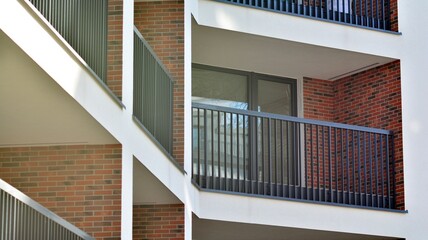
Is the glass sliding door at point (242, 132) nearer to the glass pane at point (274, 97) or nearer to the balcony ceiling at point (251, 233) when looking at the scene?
the glass pane at point (274, 97)

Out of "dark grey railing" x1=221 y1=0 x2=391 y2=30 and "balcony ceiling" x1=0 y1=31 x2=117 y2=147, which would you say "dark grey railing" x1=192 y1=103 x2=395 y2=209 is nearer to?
"dark grey railing" x1=221 y1=0 x2=391 y2=30

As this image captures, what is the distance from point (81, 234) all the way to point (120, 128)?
158cm

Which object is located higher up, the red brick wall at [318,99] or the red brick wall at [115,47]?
the red brick wall at [318,99]

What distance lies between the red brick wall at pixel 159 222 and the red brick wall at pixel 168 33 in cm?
143

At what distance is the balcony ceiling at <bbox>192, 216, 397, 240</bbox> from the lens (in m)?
18.6

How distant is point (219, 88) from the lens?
2103 centimetres

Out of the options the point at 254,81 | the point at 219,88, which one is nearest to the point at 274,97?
the point at 254,81

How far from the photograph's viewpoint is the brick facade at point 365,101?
66.8ft

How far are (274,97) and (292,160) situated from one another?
1998 millimetres

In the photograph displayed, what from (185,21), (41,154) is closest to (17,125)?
(41,154)

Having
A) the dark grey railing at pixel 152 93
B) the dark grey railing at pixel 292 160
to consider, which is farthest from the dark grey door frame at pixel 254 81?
the dark grey railing at pixel 152 93

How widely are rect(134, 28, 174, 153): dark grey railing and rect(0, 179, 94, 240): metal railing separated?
3.29 meters

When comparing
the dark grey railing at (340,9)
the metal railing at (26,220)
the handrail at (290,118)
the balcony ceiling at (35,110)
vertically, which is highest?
the dark grey railing at (340,9)

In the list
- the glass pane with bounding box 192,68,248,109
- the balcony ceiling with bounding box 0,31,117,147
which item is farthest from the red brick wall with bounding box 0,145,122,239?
the glass pane with bounding box 192,68,248,109
